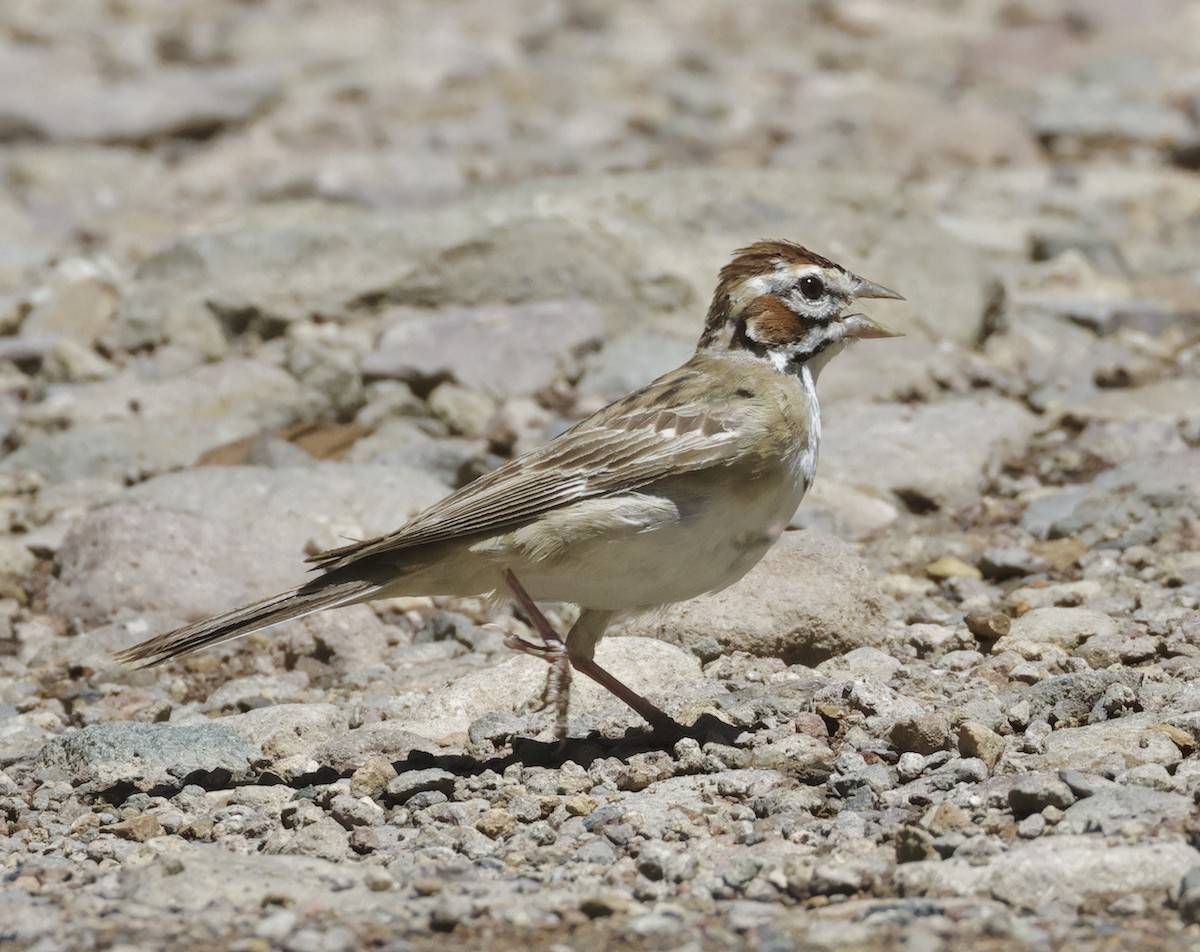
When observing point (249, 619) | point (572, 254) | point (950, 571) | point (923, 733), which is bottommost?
point (950, 571)

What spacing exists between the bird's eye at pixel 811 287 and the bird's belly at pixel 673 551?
891mm

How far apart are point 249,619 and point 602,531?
118 centimetres

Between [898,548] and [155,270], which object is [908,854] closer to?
[898,548]

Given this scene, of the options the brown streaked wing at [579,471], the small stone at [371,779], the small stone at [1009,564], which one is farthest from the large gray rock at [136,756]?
the small stone at [1009,564]

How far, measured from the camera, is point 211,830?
17.4 feet

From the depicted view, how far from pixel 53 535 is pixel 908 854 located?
5.00 m

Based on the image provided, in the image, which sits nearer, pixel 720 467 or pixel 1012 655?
pixel 720 467

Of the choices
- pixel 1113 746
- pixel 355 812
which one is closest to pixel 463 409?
pixel 355 812

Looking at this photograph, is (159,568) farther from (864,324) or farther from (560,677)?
(864,324)

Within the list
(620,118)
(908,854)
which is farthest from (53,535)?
(620,118)

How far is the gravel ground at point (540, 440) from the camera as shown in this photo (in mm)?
4645

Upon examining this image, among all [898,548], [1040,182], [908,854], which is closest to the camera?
[908,854]

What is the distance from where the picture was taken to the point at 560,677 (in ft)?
19.6

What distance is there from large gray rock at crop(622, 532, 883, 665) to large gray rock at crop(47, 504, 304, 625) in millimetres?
1904
